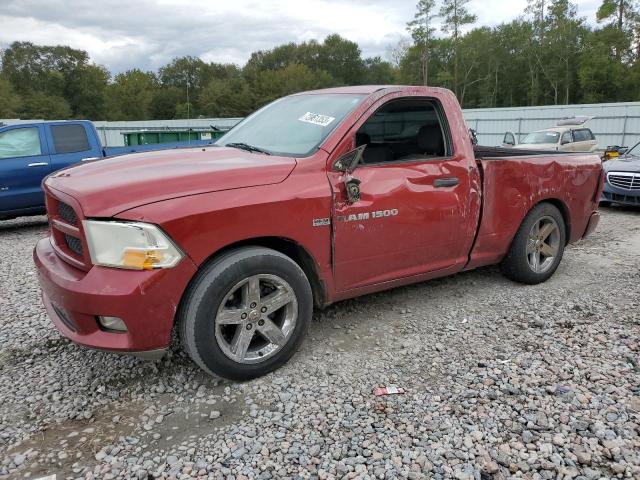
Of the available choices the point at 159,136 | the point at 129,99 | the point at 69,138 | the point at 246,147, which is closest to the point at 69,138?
the point at 69,138

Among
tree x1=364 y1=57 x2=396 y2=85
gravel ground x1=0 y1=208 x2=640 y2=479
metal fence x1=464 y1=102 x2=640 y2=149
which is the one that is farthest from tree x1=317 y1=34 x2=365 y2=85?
gravel ground x1=0 y1=208 x2=640 y2=479

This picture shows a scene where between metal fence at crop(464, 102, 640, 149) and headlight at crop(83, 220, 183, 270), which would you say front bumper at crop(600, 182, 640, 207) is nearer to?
headlight at crop(83, 220, 183, 270)

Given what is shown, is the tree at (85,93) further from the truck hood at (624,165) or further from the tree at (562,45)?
the truck hood at (624,165)

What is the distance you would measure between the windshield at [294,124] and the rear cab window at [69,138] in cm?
544

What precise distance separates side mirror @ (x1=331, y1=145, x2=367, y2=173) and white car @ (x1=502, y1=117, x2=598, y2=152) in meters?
12.7

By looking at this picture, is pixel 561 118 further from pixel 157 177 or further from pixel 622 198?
pixel 157 177

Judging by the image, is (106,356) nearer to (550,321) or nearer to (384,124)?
(384,124)

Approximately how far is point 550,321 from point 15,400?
152 inches

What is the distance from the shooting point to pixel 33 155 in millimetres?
8156

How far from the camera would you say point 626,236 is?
7180mm

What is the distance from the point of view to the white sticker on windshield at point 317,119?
139 inches

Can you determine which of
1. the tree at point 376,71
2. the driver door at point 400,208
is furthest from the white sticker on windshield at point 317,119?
the tree at point 376,71

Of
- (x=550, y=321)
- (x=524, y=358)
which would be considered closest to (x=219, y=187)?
(x=524, y=358)

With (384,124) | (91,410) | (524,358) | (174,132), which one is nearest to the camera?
(91,410)
